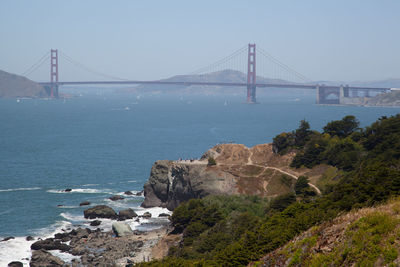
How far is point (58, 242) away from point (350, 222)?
28085 mm

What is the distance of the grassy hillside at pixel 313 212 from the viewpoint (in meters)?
14.7

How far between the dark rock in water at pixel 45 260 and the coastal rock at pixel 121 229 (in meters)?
6.85

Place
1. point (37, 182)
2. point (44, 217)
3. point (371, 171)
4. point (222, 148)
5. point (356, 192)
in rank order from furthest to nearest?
1. point (37, 182)
2. point (222, 148)
3. point (44, 217)
4. point (371, 171)
5. point (356, 192)

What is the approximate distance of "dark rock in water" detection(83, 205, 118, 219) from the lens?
46.1 meters

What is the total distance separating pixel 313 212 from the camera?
20969 mm

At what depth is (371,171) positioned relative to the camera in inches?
1014

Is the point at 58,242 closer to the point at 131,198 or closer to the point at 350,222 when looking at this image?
the point at 131,198

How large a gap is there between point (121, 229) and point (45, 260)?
26.7ft

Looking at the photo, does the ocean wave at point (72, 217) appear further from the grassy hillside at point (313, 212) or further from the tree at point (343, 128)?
the tree at point (343, 128)

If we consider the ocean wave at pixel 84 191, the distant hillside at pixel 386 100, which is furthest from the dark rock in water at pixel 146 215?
the distant hillside at pixel 386 100

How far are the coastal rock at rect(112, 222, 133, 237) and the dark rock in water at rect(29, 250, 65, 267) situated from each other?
685 cm

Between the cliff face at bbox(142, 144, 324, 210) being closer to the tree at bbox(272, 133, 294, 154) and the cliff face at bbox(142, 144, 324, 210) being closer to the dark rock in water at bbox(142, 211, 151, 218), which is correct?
the tree at bbox(272, 133, 294, 154)

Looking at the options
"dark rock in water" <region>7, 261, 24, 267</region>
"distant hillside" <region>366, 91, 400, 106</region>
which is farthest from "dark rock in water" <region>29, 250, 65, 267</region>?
A: "distant hillside" <region>366, 91, 400, 106</region>

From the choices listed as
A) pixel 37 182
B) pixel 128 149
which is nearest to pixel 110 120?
pixel 128 149
